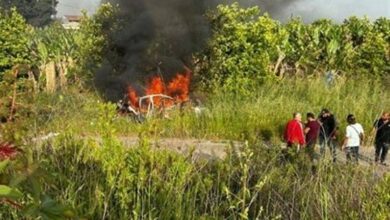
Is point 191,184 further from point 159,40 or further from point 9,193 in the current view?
point 159,40

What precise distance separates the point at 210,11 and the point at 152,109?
5.37m

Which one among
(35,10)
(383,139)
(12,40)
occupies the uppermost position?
(35,10)

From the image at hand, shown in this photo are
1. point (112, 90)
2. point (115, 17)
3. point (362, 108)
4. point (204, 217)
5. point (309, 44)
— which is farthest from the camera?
point (309, 44)

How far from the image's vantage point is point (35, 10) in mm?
75562

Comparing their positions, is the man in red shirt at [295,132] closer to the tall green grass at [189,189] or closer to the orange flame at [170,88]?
the tall green grass at [189,189]

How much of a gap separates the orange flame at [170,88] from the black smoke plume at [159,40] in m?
0.27

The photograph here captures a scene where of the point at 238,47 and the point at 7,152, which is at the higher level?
the point at 238,47

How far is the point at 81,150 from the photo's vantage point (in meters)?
5.53

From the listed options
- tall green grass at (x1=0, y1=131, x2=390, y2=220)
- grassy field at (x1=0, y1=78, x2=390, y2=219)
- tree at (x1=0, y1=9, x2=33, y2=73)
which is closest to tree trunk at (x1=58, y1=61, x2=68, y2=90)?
tree at (x1=0, y1=9, x2=33, y2=73)

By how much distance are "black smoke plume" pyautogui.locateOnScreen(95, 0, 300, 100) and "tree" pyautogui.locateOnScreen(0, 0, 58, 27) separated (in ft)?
176

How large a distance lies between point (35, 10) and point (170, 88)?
59.3 metres

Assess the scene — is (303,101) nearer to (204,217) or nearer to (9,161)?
(204,217)

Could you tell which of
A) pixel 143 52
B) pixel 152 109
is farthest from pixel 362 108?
pixel 143 52

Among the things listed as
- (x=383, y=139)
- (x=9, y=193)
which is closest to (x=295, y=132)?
(x=383, y=139)
